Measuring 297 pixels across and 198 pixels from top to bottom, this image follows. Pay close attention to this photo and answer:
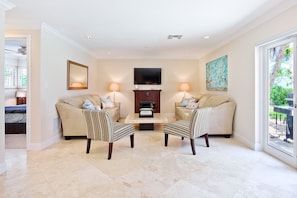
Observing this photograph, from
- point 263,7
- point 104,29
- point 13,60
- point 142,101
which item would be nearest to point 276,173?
point 263,7

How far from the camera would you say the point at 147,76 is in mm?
7410

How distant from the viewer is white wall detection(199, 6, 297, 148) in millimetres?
3033

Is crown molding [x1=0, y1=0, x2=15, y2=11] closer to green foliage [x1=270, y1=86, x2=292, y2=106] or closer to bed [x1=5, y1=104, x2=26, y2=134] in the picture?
bed [x1=5, y1=104, x2=26, y2=134]

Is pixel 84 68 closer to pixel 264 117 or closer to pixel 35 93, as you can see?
pixel 35 93

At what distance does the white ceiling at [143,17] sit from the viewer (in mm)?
2754

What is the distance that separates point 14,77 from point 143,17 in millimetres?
6658

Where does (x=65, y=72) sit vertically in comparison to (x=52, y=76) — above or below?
above

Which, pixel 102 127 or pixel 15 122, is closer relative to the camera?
pixel 102 127

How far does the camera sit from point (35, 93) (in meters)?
3.60

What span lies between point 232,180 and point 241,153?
3.83ft

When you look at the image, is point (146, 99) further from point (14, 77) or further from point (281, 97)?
point (14, 77)

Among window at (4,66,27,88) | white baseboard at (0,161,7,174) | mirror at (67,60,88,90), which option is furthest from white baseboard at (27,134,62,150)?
window at (4,66,27,88)

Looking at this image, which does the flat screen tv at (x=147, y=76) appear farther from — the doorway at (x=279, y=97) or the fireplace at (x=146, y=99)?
the doorway at (x=279, y=97)

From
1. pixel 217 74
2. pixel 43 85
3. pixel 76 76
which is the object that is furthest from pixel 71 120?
pixel 217 74
